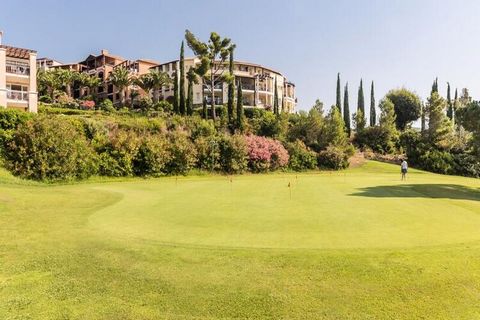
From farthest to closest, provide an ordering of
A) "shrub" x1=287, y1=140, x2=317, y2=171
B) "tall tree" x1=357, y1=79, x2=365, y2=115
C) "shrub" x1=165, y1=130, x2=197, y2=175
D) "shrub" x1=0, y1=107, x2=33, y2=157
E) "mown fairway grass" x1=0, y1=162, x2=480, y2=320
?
"tall tree" x1=357, y1=79, x2=365, y2=115 < "shrub" x1=287, y1=140, x2=317, y2=171 < "shrub" x1=165, y1=130, x2=197, y2=175 < "shrub" x1=0, y1=107, x2=33, y2=157 < "mown fairway grass" x1=0, y1=162, x2=480, y2=320

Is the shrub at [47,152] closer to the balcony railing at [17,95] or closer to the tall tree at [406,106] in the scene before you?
the balcony railing at [17,95]

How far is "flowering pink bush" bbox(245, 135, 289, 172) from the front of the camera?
4022 cm

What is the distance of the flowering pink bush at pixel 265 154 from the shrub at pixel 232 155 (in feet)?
4.12

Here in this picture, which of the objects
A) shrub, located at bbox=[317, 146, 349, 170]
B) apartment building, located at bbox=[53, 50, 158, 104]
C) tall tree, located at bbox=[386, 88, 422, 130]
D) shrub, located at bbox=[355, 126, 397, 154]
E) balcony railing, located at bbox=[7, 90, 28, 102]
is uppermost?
apartment building, located at bbox=[53, 50, 158, 104]

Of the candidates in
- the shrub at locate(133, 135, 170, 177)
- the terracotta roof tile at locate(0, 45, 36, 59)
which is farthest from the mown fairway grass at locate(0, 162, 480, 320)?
the terracotta roof tile at locate(0, 45, 36, 59)

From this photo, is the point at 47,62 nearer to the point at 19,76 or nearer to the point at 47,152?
the point at 19,76

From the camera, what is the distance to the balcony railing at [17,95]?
3747 centimetres

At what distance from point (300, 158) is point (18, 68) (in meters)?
33.2

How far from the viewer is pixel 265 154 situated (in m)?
40.7

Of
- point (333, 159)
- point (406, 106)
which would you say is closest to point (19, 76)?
point (333, 159)

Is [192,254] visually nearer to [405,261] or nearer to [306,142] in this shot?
[405,261]

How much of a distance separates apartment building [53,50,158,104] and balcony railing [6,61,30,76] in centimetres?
3604

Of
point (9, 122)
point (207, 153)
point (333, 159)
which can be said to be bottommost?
point (333, 159)

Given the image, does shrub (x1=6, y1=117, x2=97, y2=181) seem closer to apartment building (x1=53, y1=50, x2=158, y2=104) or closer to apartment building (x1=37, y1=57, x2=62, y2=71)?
apartment building (x1=53, y1=50, x2=158, y2=104)
